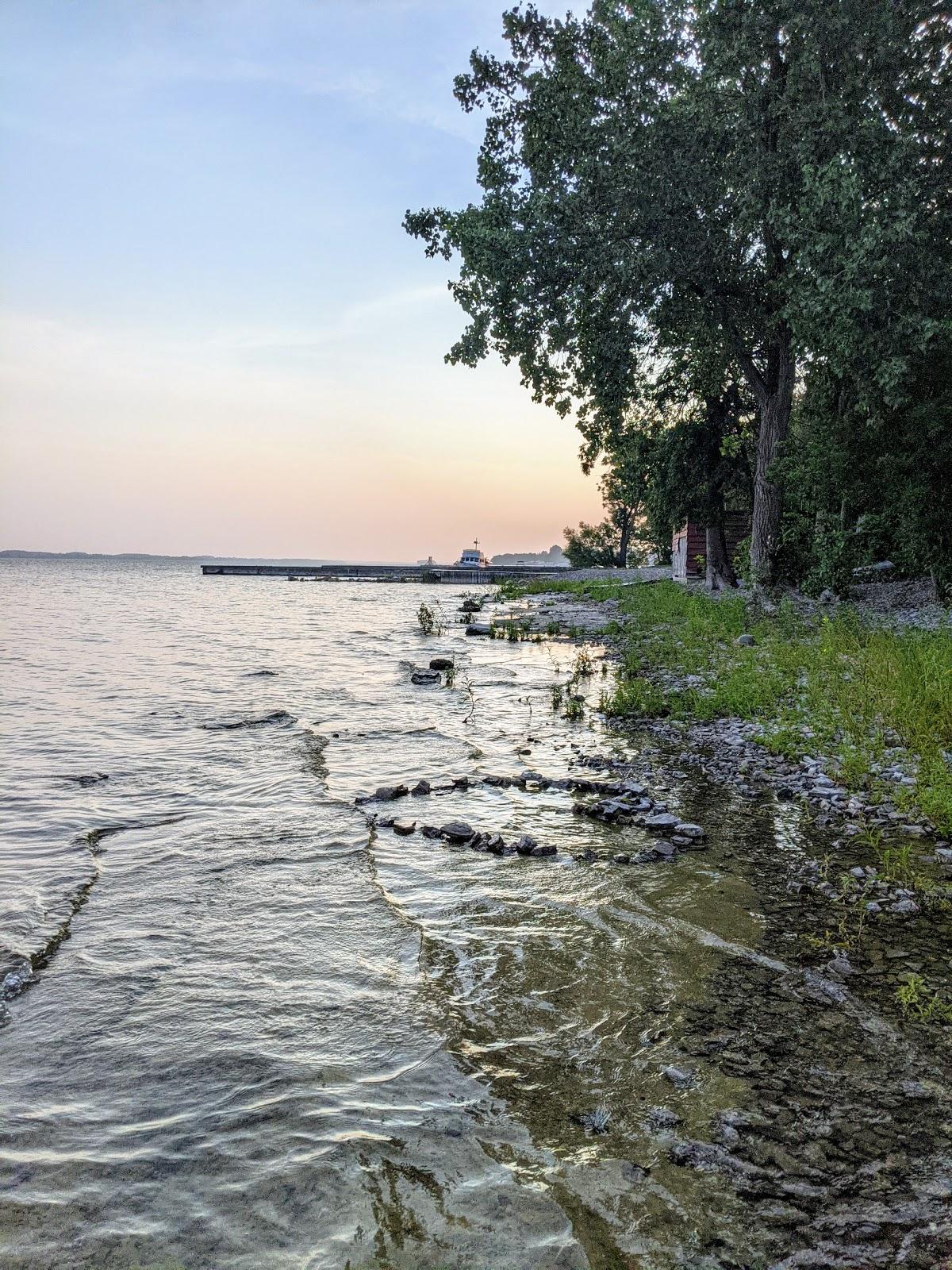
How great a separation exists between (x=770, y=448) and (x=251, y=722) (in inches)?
680

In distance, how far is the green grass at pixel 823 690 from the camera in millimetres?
8477

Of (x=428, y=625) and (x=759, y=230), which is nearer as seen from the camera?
(x=759, y=230)

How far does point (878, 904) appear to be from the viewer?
561cm

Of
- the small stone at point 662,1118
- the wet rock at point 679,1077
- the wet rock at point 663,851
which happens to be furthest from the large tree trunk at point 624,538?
the small stone at point 662,1118

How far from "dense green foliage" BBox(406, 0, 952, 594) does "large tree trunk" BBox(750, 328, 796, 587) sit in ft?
0.22

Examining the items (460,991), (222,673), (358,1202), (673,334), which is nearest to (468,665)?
(222,673)

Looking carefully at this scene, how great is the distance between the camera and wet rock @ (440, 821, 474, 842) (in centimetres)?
723

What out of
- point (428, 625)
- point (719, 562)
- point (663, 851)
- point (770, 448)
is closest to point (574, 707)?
point (663, 851)

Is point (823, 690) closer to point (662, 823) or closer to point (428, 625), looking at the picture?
point (662, 823)

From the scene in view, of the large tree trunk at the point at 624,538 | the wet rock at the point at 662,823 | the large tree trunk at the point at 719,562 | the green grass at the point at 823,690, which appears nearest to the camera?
the wet rock at the point at 662,823

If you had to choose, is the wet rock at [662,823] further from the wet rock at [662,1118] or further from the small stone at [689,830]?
the wet rock at [662,1118]

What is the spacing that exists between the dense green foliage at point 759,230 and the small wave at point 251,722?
1327 cm

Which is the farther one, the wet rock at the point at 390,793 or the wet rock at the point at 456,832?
the wet rock at the point at 390,793

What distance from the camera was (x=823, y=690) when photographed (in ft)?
36.9
